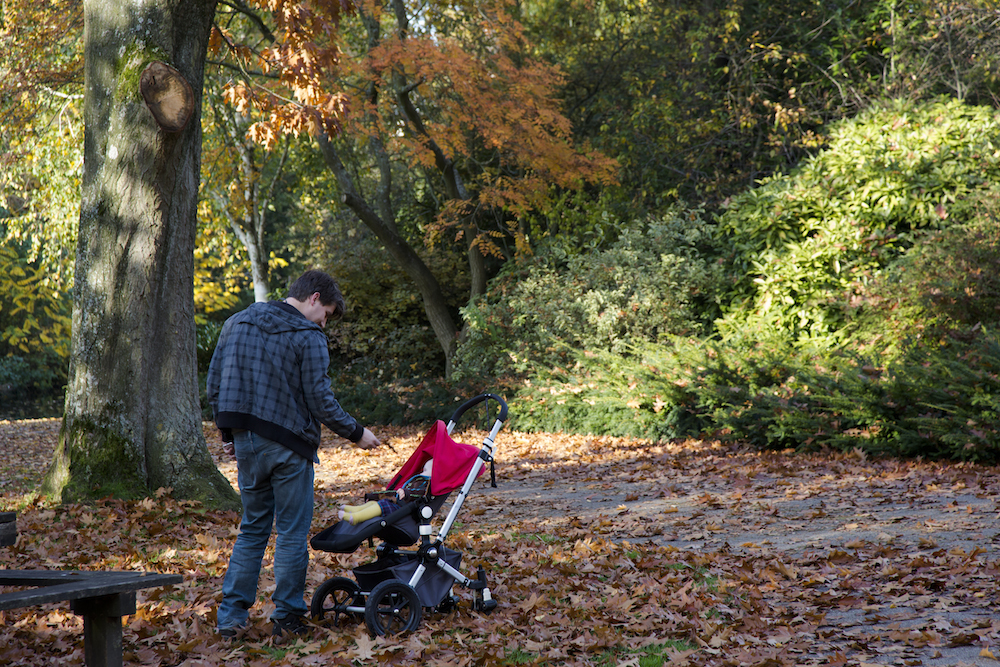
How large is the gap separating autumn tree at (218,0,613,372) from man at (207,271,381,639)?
6.27 m

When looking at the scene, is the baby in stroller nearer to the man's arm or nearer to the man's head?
the man's arm

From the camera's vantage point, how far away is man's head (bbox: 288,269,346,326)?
13.5 ft

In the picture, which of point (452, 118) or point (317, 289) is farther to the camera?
point (452, 118)

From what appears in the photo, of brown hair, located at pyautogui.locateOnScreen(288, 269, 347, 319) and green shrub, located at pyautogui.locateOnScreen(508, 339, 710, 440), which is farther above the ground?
brown hair, located at pyautogui.locateOnScreen(288, 269, 347, 319)

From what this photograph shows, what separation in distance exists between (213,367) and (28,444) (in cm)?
1321

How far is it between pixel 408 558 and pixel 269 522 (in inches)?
30.5

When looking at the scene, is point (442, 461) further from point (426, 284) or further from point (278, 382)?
point (426, 284)

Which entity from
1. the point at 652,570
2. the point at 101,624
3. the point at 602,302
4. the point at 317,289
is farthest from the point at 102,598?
the point at 602,302

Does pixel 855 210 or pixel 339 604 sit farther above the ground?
pixel 855 210

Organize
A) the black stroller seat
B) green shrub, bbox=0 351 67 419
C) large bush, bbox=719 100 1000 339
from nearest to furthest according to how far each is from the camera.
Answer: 1. the black stroller seat
2. large bush, bbox=719 100 1000 339
3. green shrub, bbox=0 351 67 419

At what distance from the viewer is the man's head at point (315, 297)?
4.12 m

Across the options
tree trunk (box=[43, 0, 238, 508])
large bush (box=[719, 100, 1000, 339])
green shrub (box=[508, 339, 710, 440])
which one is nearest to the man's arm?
tree trunk (box=[43, 0, 238, 508])

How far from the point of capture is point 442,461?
436 centimetres

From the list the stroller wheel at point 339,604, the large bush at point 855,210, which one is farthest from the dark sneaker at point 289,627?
the large bush at point 855,210
